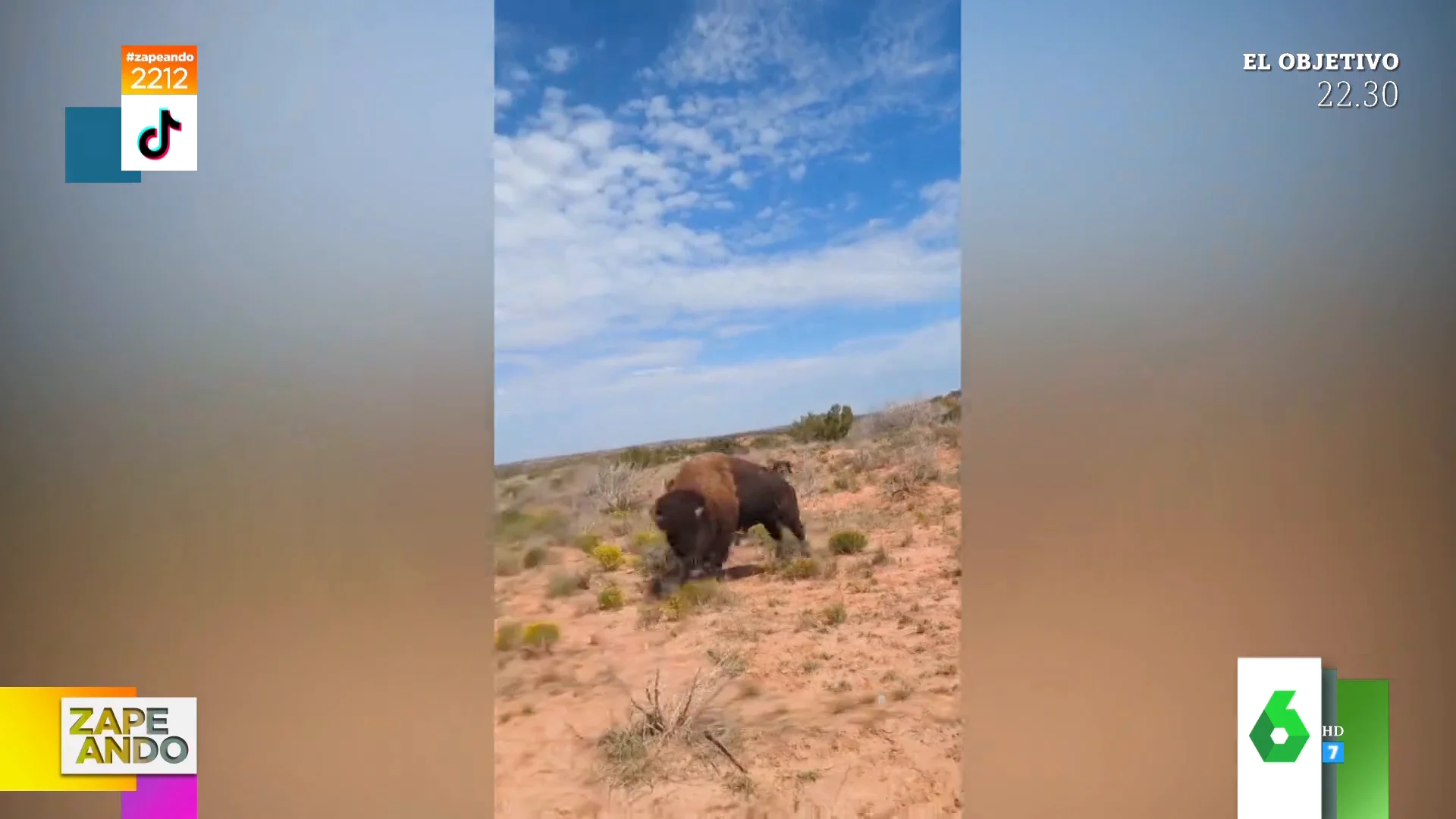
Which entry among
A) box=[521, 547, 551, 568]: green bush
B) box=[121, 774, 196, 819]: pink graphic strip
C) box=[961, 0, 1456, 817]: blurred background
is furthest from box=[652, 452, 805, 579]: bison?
box=[121, 774, 196, 819]: pink graphic strip

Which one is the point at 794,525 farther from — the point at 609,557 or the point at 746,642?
the point at 609,557

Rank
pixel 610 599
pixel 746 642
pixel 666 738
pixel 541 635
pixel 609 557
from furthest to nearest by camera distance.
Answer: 1. pixel 609 557
2. pixel 610 599
3. pixel 746 642
4. pixel 541 635
5. pixel 666 738

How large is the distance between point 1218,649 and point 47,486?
3.15m

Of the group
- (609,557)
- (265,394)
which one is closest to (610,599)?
(609,557)

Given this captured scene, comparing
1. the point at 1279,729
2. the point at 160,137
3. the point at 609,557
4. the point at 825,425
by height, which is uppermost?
the point at 160,137

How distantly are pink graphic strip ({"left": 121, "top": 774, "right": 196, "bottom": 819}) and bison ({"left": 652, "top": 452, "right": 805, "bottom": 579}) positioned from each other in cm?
150

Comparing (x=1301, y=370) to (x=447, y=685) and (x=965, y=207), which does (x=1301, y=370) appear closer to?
(x=965, y=207)

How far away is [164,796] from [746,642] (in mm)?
1661

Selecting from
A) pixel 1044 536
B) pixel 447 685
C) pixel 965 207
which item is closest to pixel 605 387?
pixel 447 685

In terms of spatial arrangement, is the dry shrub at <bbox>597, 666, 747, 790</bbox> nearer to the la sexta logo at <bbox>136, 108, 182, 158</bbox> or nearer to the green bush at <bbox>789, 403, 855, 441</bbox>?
the green bush at <bbox>789, 403, 855, 441</bbox>

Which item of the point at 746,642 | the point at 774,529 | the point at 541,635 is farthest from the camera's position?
the point at 774,529

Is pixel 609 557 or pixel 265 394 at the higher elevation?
pixel 265 394

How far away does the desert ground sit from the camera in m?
1.98

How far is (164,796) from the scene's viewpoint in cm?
179
